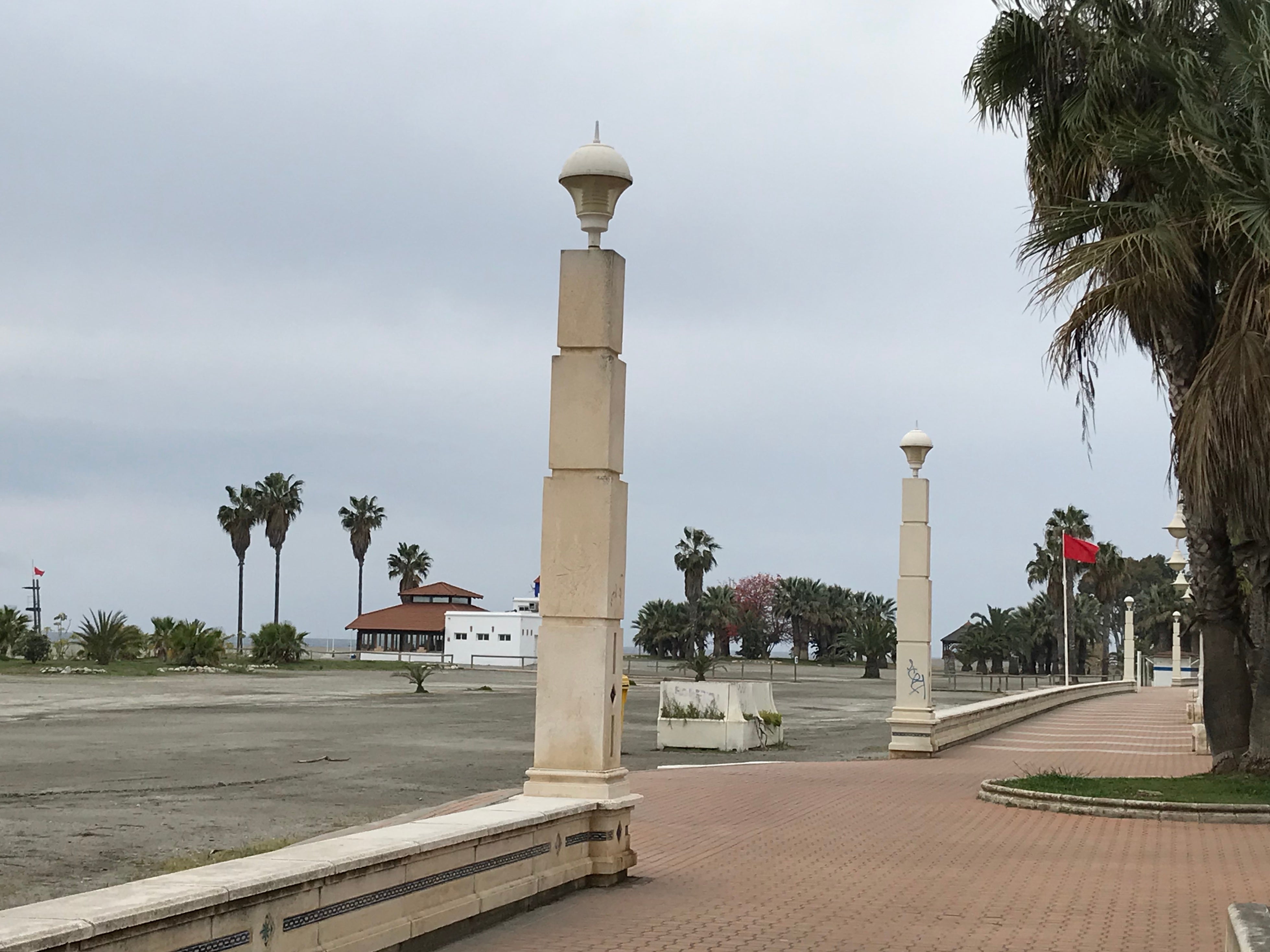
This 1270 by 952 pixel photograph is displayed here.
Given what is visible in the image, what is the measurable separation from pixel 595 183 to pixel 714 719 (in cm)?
1534

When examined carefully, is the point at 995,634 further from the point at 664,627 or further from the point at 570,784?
the point at 570,784

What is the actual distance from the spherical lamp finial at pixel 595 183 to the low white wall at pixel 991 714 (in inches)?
599

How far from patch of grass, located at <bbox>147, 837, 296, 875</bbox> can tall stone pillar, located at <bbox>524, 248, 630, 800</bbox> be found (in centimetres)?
250

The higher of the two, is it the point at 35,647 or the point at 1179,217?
the point at 1179,217

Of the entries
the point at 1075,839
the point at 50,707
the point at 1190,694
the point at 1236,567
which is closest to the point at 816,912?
the point at 1075,839

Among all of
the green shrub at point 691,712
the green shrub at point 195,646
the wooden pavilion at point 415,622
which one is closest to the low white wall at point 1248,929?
the green shrub at point 691,712

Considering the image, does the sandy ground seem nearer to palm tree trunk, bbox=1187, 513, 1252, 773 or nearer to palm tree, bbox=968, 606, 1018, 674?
palm tree trunk, bbox=1187, 513, 1252, 773

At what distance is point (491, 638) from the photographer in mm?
86250

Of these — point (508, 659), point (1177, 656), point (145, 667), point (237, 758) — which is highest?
point (1177, 656)

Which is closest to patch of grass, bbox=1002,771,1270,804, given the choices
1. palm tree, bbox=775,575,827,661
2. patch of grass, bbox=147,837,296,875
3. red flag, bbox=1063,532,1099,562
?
patch of grass, bbox=147,837,296,875

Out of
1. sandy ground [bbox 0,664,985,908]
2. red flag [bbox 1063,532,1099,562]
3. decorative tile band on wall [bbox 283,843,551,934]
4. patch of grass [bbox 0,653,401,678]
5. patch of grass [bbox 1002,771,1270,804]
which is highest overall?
red flag [bbox 1063,532,1099,562]

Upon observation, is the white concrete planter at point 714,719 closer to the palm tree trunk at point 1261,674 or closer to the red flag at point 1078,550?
the palm tree trunk at point 1261,674

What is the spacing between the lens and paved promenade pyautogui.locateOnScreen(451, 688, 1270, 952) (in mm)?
8086

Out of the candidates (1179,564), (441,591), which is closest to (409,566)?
(441,591)
